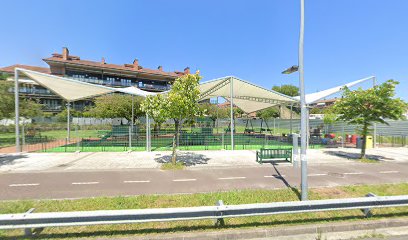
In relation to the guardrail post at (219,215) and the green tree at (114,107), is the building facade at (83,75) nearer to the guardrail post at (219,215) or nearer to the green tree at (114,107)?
the green tree at (114,107)

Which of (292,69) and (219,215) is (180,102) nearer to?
(292,69)

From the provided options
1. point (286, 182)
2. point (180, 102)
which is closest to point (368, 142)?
point (286, 182)

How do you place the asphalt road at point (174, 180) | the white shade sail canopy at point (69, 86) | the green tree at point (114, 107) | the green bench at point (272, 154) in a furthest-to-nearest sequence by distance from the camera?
1. the green tree at point (114, 107)
2. the white shade sail canopy at point (69, 86)
3. the green bench at point (272, 154)
4. the asphalt road at point (174, 180)

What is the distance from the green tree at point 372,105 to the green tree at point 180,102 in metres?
8.58

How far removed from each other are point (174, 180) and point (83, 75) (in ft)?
158

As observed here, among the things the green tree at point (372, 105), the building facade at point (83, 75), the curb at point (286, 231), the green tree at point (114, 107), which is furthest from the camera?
the building facade at point (83, 75)

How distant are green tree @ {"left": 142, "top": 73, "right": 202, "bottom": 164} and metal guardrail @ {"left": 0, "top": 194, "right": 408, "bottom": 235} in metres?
5.12

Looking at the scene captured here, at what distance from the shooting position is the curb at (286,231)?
3598mm

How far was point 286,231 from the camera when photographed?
378 centimetres

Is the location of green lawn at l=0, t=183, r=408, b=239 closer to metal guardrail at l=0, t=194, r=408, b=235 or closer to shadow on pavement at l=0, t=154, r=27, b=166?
metal guardrail at l=0, t=194, r=408, b=235

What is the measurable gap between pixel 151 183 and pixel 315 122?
82.2ft

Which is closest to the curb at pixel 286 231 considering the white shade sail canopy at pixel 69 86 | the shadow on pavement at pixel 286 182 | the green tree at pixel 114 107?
the shadow on pavement at pixel 286 182

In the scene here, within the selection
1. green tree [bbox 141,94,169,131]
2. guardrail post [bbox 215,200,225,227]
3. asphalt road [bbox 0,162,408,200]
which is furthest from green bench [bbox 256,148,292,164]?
guardrail post [bbox 215,200,225,227]

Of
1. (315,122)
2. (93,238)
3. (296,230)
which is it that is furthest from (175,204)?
(315,122)
